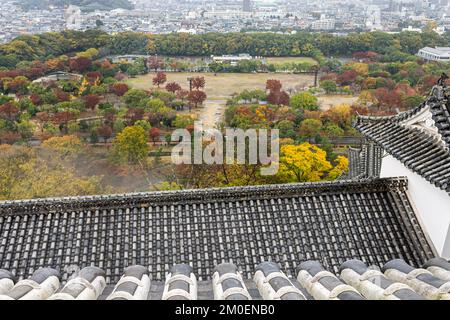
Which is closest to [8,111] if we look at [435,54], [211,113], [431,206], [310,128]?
[211,113]

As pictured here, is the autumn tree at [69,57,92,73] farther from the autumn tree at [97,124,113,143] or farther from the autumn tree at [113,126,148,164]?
the autumn tree at [113,126,148,164]

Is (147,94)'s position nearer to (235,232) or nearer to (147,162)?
(147,162)

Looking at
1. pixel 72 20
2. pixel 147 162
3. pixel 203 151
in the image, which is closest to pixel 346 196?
pixel 203 151

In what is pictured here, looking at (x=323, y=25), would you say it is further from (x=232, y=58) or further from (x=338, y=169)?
(x=338, y=169)

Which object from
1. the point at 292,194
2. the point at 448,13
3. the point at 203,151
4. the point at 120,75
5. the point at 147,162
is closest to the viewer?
the point at 292,194

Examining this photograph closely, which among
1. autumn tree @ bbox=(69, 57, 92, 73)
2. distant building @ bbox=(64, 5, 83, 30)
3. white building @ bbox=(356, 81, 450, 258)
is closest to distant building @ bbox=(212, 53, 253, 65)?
autumn tree @ bbox=(69, 57, 92, 73)
